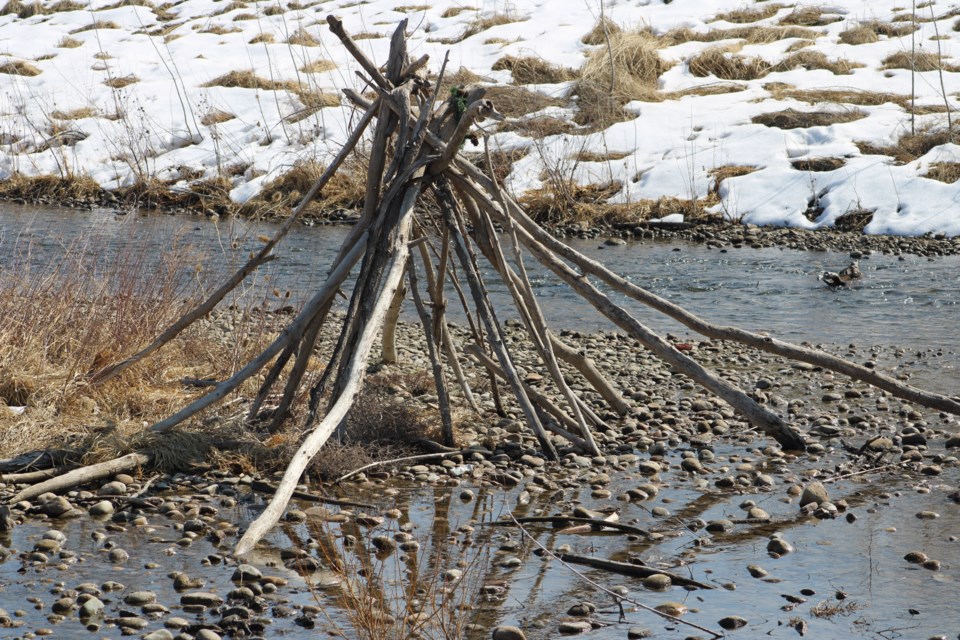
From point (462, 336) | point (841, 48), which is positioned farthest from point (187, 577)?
point (841, 48)

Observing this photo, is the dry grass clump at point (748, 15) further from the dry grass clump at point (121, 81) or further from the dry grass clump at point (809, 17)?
the dry grass clump at point (121, 81)

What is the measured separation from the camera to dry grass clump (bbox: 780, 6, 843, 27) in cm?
2370

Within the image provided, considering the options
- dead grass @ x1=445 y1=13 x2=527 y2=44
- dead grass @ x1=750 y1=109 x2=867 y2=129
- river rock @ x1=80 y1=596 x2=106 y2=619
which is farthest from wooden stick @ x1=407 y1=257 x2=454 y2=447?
dead grass @ x1=445 y1=13 x2=527 y2=44

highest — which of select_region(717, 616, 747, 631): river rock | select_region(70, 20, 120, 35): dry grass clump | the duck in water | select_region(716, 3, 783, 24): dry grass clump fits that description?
Result: select_region(70, 20, 120, 35): dry grass clump

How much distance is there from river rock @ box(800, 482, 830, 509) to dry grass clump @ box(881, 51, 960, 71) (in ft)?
55.8

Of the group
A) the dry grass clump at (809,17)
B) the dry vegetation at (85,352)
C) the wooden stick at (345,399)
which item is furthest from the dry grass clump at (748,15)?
the wooden stick at (345,399)

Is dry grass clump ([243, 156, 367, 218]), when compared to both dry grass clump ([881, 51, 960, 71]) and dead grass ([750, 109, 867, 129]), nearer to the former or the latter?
dead grass ([750, 109, 867, 129])

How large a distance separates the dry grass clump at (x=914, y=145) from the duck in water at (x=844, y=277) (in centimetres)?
499

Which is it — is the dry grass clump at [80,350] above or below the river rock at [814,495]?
above

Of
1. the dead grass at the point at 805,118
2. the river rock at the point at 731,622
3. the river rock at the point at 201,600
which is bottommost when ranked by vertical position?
the dead grass at the point at 805,118

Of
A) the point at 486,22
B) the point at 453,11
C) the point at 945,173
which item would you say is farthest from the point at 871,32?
the point at 453,11

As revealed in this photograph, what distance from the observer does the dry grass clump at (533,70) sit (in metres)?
20.9

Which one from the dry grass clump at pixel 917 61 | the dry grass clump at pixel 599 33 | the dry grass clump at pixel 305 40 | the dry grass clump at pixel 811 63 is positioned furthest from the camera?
the dry grass clump at pixel 305 40

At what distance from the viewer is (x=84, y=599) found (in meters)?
3.76
